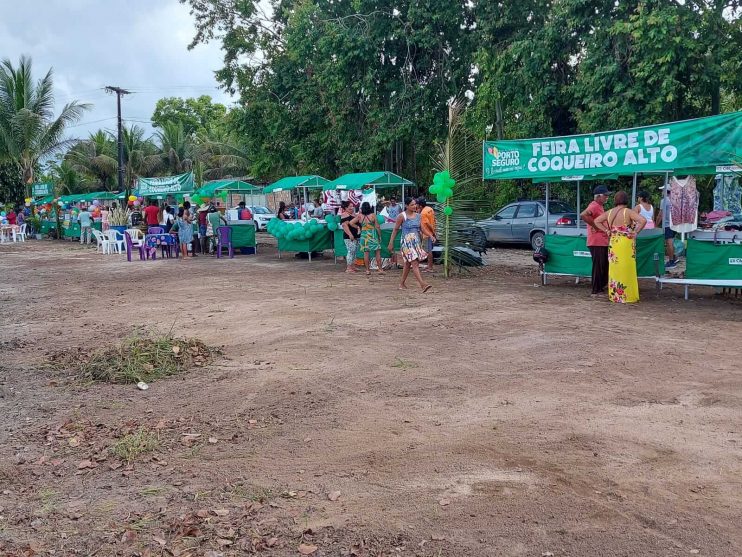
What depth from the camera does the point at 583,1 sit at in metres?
18.0

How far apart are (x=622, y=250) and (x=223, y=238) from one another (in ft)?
41.5

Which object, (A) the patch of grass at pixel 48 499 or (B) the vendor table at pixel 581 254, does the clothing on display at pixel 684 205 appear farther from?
(A) the patch of grass at pixel 48 499

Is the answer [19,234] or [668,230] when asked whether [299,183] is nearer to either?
[668,230]

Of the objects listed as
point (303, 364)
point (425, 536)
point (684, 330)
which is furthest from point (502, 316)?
point (425, 536)

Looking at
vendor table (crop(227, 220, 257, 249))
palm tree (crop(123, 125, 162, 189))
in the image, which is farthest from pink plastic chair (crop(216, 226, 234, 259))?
palm tree (crop(123, 125, 162, 189))

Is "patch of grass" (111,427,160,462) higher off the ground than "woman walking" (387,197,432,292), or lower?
lower

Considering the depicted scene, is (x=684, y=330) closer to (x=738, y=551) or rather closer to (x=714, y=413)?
(x=714, y=413)

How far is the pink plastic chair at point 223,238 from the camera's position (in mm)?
19969

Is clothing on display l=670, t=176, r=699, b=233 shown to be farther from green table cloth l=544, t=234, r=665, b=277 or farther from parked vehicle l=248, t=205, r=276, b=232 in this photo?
parked vehicle l=248, t=205, r=276, b=232

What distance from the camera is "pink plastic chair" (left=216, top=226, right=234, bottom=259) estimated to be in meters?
20.0

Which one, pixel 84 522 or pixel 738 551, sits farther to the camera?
pixel 84 522

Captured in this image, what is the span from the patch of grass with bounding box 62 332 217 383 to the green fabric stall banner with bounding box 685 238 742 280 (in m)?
7.03

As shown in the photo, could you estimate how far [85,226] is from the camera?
28750 millimetres

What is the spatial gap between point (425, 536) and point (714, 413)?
286 cm
